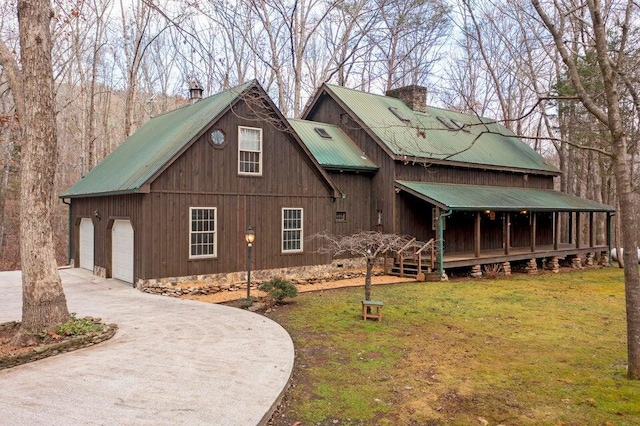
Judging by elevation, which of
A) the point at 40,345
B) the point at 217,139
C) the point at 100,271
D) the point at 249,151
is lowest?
the point at 40,345

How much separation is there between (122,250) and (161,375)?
29.8 feet

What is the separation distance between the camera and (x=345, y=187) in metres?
18.2

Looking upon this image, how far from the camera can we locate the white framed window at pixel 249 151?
14305 millimetres

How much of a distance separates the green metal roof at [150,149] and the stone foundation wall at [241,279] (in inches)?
108

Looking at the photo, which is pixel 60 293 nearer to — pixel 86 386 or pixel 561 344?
pixel 86 386

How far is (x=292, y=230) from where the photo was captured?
15.6 meters

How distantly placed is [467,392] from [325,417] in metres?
2.06

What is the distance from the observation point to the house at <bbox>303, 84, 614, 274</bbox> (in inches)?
713

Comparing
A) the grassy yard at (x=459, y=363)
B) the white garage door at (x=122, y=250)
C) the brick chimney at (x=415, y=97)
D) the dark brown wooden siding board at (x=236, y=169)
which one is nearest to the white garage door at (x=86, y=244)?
the white garage door at (x=122, y=250)

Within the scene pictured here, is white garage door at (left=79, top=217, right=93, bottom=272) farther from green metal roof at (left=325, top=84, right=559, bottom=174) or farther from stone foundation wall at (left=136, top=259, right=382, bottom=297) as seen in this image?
green metal roof at (left=325, top=84, right=559, bottom=174)

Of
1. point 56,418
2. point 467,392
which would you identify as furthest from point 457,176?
point 56,418

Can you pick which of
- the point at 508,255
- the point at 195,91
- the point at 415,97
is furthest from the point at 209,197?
the point at 415,97

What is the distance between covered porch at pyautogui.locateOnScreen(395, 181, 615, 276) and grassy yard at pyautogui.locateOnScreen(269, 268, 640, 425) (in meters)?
4.86

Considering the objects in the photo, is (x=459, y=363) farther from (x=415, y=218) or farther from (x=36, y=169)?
(x=415, y=218)
